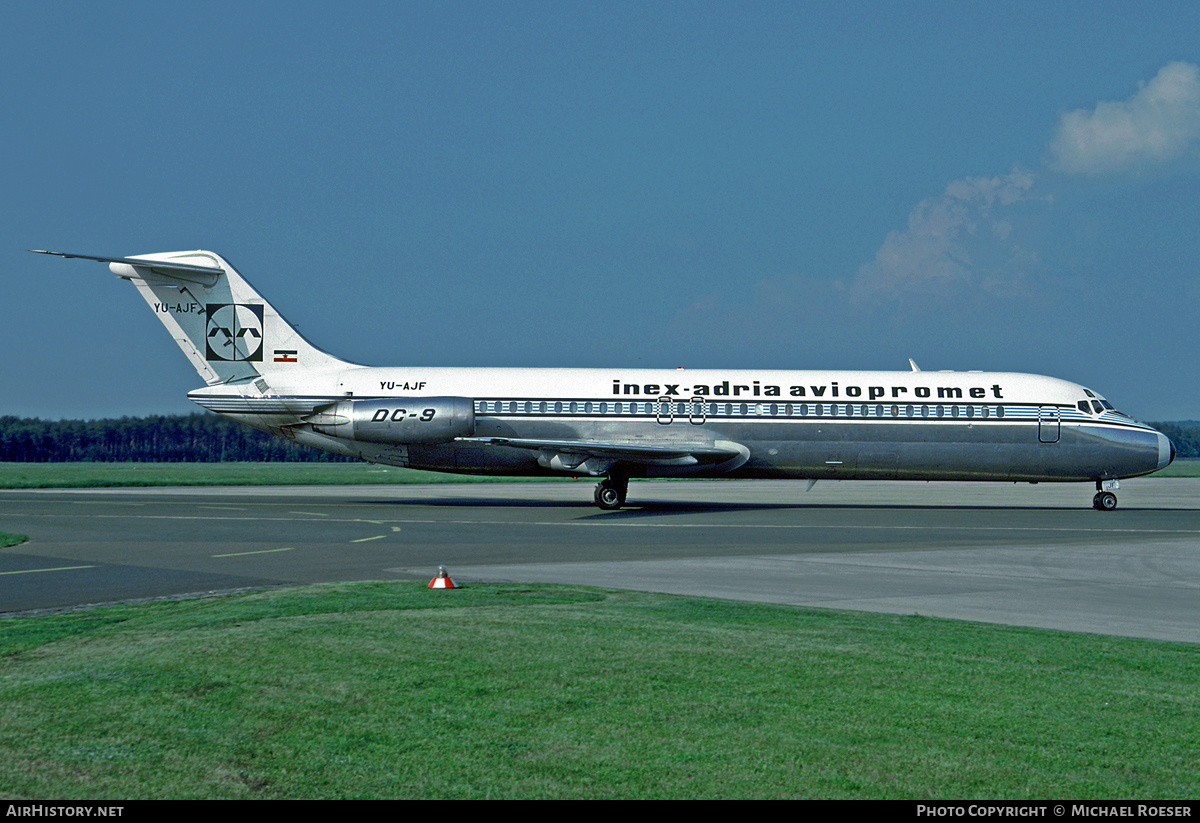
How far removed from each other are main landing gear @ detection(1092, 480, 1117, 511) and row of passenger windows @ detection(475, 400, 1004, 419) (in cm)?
516

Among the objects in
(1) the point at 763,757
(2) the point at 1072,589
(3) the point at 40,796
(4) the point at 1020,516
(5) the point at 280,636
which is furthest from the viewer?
(4) the point at 1020,516

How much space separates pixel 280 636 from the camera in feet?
28.2

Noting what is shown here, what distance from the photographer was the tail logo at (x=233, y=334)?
1243 inches

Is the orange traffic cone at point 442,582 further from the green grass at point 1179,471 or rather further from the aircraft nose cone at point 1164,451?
the green grass at point 1179,471

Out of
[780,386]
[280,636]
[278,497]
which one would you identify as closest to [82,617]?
[280,636]

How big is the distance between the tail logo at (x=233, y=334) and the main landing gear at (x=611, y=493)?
11.4 metres

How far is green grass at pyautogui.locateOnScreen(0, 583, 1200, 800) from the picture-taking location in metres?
5.21

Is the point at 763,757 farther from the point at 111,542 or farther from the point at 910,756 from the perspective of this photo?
the point at 111,542

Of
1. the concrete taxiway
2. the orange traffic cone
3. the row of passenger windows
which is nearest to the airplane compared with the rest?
the row of passenger windows

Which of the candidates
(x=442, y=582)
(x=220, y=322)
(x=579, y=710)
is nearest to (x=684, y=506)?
(x=220, y=322)

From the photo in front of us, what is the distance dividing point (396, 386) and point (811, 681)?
25.3m

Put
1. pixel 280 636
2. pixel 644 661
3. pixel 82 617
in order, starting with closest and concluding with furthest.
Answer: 1. pixel 644 661
2. pixel 280 636
3. pixel 82 617

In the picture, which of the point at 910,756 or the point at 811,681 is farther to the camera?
the point at 811,681

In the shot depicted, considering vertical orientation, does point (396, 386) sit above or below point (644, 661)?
above
